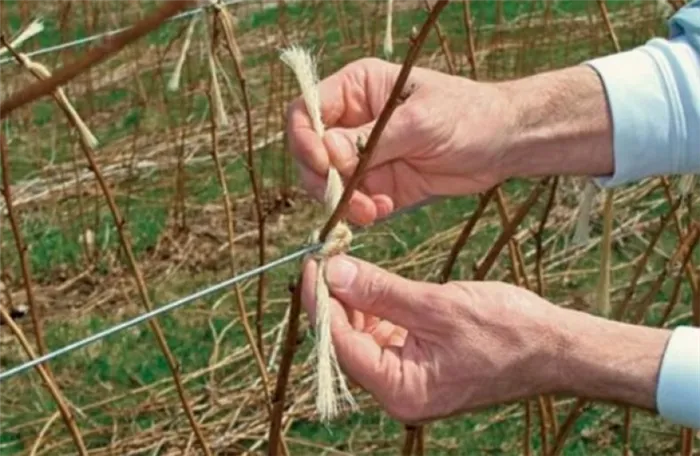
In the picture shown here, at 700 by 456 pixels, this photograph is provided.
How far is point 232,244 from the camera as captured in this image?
1.61m

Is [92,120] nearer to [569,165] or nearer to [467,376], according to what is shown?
[569,165]

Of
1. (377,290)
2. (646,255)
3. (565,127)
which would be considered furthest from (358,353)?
(646,255)

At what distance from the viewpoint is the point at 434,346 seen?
0.92m

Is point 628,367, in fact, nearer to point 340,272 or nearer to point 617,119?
point 340,272

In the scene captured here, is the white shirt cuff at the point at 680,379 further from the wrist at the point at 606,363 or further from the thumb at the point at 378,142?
the thumb at the point at 378,142

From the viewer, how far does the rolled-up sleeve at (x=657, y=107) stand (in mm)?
1175

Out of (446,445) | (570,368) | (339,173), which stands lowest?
(446,445)

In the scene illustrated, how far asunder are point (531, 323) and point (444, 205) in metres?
2.32

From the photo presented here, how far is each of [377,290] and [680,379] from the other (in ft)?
0.71

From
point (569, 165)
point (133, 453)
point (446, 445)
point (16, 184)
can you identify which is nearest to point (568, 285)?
point (446, 445)

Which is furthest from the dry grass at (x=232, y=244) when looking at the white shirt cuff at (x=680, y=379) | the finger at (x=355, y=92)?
the white shirt cuff at (x=680, y=379)

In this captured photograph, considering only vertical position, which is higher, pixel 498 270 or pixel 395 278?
pixel 395 278

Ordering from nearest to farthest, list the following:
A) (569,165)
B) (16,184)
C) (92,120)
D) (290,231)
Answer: (569,165) < (290,231) < (16,184) < (92,120)

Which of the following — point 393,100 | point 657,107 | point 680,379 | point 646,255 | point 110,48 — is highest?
point 110,48
